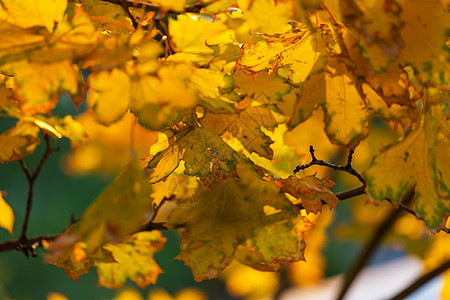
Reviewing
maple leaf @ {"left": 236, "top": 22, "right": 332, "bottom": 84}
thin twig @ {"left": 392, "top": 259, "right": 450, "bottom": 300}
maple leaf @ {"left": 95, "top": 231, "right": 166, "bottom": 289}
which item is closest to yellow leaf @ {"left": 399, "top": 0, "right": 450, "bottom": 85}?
maple leaf @ {"left": 236, "top": 22, "right": 332, "bottom": 84}

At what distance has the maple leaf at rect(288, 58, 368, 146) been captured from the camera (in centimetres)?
59

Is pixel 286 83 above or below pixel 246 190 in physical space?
above

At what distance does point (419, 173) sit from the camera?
2.03 ft

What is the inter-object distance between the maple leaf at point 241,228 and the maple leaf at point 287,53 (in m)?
0.17

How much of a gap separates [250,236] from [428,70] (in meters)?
0.37

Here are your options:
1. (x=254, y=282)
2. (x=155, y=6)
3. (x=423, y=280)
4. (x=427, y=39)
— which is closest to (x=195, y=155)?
(x=155, y=6)

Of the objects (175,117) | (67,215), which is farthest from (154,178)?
(67,215)

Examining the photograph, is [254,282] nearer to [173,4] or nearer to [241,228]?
[241,228]

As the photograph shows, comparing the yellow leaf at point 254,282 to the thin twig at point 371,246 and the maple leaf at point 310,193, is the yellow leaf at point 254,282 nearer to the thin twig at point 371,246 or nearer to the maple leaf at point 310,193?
the thin twig at point 371,246

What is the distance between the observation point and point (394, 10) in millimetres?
519

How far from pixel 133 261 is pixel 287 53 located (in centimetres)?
48

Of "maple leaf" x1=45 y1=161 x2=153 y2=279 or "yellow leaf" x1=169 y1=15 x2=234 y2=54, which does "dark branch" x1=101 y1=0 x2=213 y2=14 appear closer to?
"yellow leaf" x1=169 y1=15 x2=234 y2=54

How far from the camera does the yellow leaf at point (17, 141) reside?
80 centimetres

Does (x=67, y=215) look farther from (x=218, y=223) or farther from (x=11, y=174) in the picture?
(x=218, y=223)
